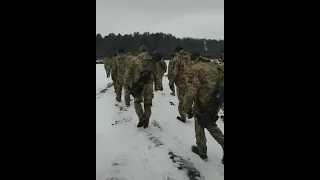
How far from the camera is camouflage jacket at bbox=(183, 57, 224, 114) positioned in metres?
5.73

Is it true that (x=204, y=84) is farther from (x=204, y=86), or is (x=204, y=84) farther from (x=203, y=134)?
(x=203, y=134)

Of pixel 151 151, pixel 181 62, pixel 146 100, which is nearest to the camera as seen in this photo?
pixel 151 151

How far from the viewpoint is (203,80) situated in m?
5.77

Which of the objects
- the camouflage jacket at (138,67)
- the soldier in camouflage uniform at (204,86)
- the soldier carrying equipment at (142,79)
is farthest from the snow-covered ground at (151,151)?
the camouflage jacket at (138,67)

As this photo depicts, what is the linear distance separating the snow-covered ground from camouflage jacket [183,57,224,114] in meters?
1.06

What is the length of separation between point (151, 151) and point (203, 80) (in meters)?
1.82

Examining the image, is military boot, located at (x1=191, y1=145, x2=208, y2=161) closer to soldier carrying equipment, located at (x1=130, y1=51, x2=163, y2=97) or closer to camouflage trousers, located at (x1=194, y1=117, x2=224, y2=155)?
camouflage trousers, located at (x1=194, y1=117, x2=224, y2=155)

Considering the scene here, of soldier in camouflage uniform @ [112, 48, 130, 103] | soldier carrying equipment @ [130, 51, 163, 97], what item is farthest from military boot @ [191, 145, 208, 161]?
soldier in camouflage uniform @ [112, 48, 130, 103]

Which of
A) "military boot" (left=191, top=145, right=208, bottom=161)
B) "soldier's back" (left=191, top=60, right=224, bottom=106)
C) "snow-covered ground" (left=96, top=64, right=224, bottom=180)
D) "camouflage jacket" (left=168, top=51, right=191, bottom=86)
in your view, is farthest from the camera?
"camouflage jacket" (left=168, top=51, right=191, bottom=86)

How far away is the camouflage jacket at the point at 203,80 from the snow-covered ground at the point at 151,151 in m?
1.06

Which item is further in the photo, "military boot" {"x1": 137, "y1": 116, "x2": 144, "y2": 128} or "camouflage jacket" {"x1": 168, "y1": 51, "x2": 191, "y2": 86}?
"camouflage jacket" {"x1": 168, "y1": 51, "x2": 191, "y2": 86}

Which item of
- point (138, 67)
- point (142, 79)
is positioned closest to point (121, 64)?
→ point (138, 67)
